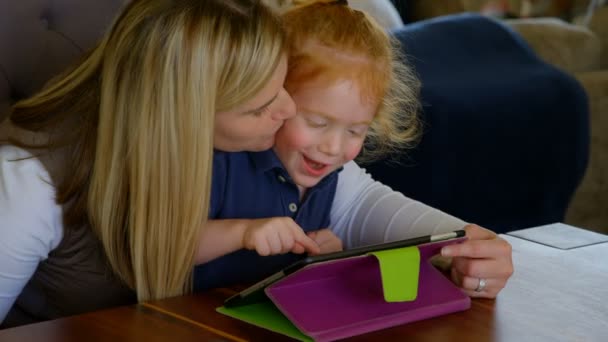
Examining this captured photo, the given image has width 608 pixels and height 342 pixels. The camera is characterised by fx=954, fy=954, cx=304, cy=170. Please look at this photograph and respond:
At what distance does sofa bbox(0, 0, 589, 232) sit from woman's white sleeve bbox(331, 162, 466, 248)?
1.84 feet

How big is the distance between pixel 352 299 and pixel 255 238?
0.14 m

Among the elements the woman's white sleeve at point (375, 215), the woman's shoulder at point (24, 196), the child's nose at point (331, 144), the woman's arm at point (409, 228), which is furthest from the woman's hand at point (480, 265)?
the woman's shoulder at point (24, 196)

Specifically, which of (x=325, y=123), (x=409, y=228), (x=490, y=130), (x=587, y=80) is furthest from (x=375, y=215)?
(x=587, y=80)

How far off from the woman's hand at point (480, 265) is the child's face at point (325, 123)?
0.69 feet

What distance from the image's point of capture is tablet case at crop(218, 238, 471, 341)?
0.93 m

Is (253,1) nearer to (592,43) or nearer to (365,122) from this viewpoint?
(365,122)

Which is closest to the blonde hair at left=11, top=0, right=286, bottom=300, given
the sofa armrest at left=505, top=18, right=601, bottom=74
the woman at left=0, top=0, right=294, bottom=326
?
the woman at left=0, top=0, right=294, bottom=326

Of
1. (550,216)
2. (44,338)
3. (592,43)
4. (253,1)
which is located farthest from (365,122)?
(592,43)

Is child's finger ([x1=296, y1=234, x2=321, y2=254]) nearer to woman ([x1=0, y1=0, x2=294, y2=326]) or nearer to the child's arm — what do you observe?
the child's arm

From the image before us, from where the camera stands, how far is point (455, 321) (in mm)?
993

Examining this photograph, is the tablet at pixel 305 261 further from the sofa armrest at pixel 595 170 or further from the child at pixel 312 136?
the sofa armrest at pixel 595 170

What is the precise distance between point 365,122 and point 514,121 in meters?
1.04

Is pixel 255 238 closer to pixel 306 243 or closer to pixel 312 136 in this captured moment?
pixel 306 243

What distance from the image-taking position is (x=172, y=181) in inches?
41.5
